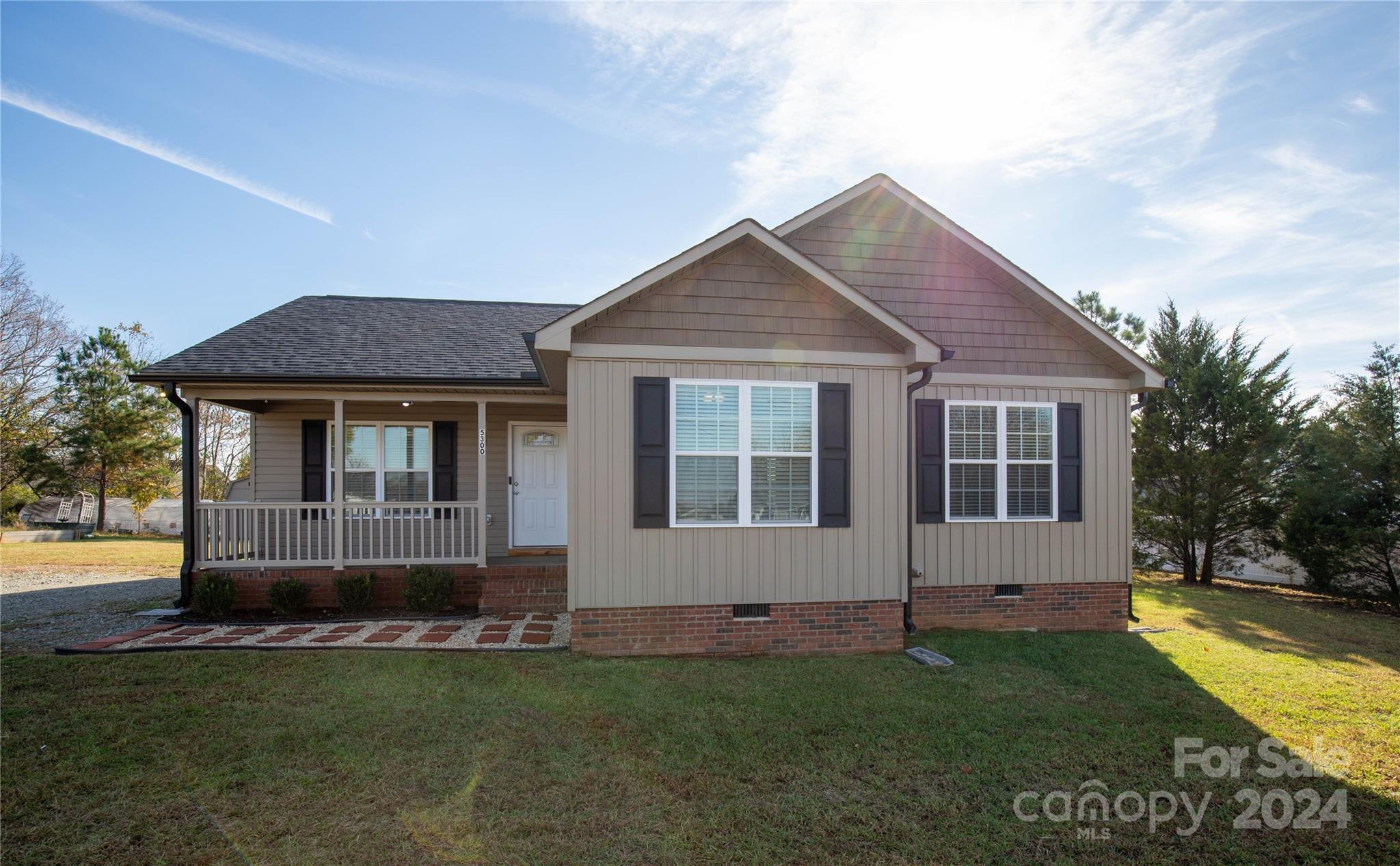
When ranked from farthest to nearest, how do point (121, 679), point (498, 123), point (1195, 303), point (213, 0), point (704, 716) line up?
point (1195, 303), point (498, 123), point (213, 0), point (121, 679), point (704, 716)

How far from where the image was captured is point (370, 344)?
392 inches

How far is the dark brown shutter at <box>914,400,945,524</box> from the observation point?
7.71 m

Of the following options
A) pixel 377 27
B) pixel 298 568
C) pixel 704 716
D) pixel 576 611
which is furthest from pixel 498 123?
pixel 704 716

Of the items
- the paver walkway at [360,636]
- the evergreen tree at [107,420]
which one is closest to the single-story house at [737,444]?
the paver walkway at [360,636]

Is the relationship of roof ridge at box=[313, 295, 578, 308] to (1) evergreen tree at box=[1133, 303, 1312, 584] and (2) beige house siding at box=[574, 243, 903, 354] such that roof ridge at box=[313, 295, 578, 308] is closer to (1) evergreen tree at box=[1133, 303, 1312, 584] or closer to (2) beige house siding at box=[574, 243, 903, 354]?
(2) beige house siding at box=[574, 243, 903, 354]

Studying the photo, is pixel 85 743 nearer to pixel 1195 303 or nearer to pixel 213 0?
pixel 213 0

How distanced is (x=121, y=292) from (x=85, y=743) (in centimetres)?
2729

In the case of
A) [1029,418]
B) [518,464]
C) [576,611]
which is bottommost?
[576,611]

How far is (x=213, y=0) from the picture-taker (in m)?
7.80

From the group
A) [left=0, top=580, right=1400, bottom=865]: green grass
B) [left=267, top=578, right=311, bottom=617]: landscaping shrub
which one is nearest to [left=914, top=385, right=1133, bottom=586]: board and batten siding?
[left=0, top=580, right=1400, bottom=865]: green grass

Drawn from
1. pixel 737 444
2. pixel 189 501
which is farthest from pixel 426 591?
pixel 737 444

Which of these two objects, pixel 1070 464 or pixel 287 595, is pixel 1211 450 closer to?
pixel 1070 464

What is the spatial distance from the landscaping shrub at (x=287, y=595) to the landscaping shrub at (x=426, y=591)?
1273 millimetres

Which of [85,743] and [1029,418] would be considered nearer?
[85,743]
